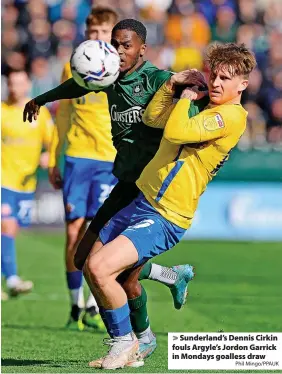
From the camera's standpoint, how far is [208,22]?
1980 cm

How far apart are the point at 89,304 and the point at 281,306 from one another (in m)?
2.57

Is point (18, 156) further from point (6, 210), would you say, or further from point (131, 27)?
point (131, 27)

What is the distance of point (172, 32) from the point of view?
19625 millimetres

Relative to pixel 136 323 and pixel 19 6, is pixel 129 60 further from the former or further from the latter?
pixel 19 6

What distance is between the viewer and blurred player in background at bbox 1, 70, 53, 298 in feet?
39.0

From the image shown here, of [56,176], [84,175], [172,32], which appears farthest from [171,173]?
[172,32]

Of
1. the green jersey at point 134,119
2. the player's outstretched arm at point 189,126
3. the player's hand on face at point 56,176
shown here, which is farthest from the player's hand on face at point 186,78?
the player's hand on face at point 56,176

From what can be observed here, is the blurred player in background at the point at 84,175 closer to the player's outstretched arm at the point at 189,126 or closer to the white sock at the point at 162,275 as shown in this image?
the white sock at the point at 162,275

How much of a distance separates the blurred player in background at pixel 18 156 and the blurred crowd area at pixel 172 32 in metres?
6.85

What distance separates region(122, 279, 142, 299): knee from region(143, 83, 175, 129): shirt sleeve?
131 centimetres

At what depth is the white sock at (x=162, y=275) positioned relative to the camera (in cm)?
754

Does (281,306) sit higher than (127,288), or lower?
lower

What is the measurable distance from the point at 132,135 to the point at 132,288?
1194mm

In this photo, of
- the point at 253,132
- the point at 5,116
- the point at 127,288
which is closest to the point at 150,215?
the point at 127,288
